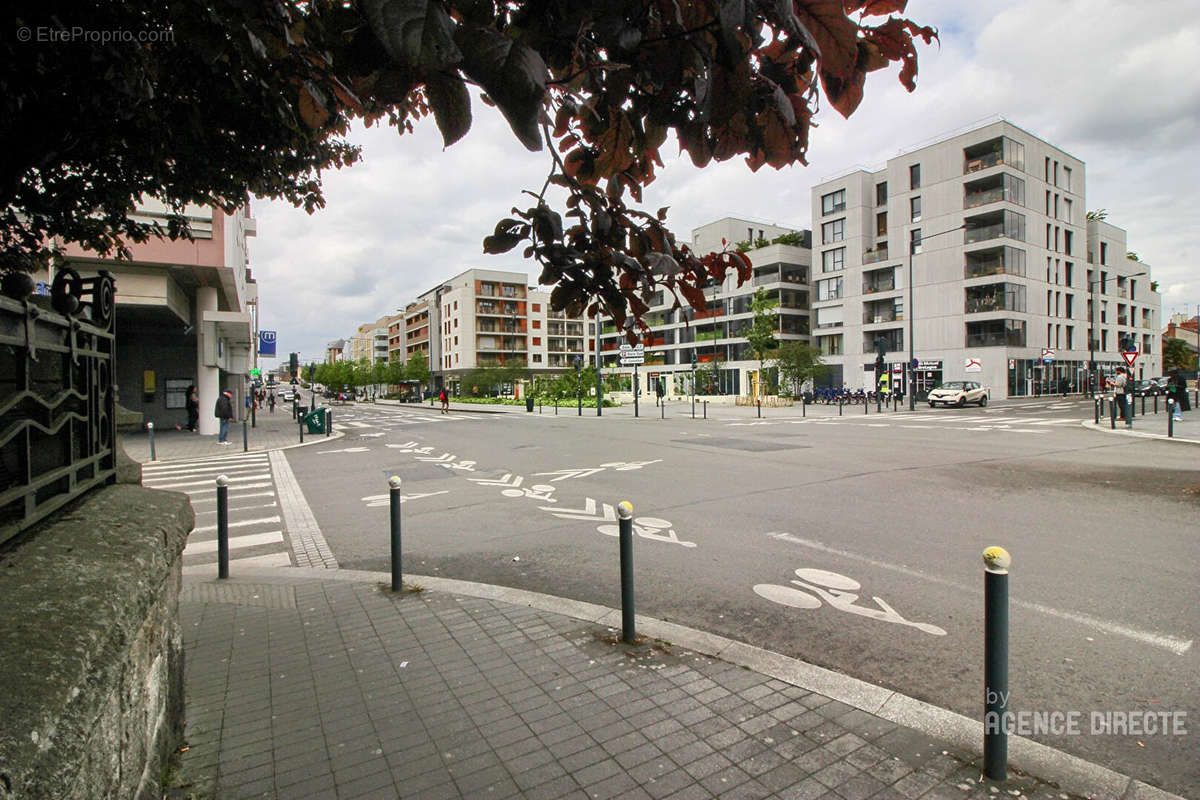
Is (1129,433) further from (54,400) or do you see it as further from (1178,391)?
(54,400)

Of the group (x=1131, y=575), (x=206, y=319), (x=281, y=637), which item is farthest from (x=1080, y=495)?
(x=206, y=319)

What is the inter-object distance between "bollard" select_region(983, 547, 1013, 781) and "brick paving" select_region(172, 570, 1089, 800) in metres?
0.10

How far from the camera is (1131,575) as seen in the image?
5.41 metres

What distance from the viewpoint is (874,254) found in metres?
55.9

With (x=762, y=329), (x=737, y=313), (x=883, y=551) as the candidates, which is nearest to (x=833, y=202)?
(x=737, y=313)

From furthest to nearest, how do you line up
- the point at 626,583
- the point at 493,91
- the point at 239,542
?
1. the point at 239,542
2. the point at 626,583
3. the point at 493,91

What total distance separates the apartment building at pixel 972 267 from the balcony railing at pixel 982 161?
0.25 feet

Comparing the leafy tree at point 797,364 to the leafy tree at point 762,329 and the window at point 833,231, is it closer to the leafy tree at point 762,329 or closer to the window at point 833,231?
the leafy tree at point 762,329

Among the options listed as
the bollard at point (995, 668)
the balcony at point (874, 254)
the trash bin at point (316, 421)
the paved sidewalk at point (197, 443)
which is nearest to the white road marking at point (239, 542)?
the bollard at point (995, 668)

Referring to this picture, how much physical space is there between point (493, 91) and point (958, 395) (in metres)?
41.2

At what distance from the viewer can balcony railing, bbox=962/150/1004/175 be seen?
4717 centimetres

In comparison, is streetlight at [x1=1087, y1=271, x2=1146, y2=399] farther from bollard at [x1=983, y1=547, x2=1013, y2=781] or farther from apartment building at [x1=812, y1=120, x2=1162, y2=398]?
bollard at [x1=983, y1=547, x2=1013, y2=781]

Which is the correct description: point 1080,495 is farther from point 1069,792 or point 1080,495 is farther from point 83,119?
point 83,119

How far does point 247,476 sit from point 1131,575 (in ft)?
47.1
